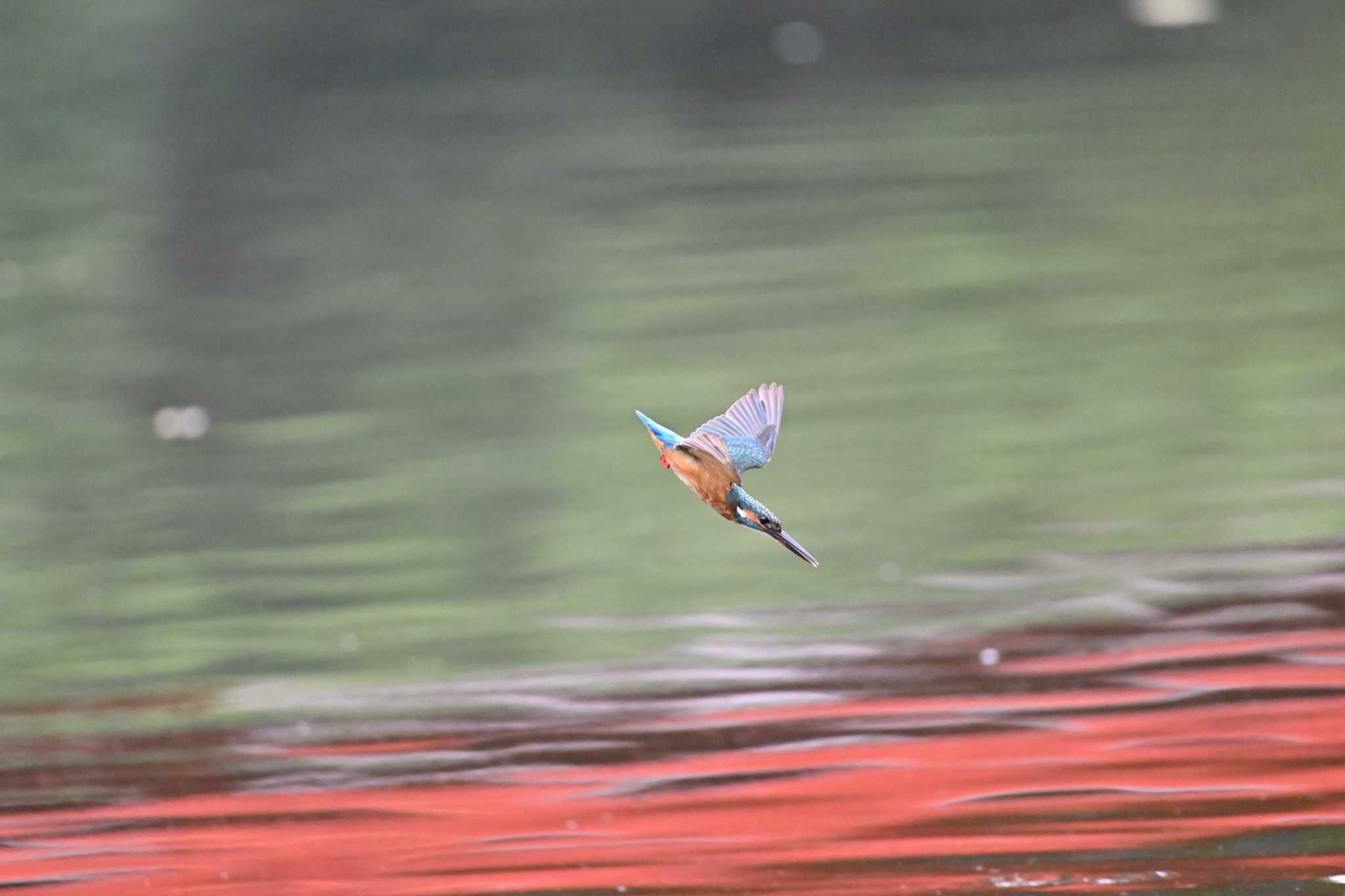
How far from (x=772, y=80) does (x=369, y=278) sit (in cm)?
411

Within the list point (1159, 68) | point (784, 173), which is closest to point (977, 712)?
point (784, 173)

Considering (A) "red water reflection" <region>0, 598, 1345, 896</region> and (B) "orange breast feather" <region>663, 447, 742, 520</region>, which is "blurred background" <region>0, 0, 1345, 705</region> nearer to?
(A) "red water reflection" <region>0, 598, 1345, 896</region>

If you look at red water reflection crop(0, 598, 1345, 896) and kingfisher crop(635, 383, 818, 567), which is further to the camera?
red water reflection crop(0, 598, 1345, 896)

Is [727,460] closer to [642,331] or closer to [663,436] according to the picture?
[663,436]

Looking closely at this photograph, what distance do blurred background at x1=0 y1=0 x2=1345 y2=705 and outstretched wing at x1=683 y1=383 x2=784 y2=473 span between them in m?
1.43

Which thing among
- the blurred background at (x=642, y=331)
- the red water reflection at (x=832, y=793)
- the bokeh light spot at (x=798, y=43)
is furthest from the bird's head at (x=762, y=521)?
the bokeh light spot at (x=798, y=43)

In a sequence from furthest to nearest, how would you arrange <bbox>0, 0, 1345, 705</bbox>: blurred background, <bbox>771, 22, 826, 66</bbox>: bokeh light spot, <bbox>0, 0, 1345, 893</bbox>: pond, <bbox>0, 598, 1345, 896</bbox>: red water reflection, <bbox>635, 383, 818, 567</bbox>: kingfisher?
<bbox>771, 22, 826, 66</bbox>: bokeh light spot
<bbox>0, 0, 1345, 705</bbox>: blurred background
<bbox>0, 0, 1345, 893</bbox>: pond
<bbox>0, 598, 1345, 896</bbox>: red water reflection
<bbox>635, 383, 818, 567</bbox>: kingfisher

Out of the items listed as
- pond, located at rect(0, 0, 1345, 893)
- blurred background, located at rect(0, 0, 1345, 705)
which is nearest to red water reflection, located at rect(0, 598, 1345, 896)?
pond, located at rect(0, 0, 1345, 893)

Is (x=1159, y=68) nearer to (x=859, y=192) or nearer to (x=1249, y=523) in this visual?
(x=859, y=192)

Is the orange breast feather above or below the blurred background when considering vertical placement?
below

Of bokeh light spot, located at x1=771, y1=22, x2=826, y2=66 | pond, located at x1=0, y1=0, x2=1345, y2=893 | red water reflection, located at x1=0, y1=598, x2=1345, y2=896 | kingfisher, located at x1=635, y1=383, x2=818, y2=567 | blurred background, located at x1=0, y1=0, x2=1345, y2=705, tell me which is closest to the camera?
kingfisher, located at x1=635, y1=383, x2=818, y2=567

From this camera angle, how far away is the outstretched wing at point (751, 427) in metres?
2.21

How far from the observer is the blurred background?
4.06 metres

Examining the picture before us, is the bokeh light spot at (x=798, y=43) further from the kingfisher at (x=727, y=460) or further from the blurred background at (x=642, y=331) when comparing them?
the kingfisher at (x=727, y=460)
